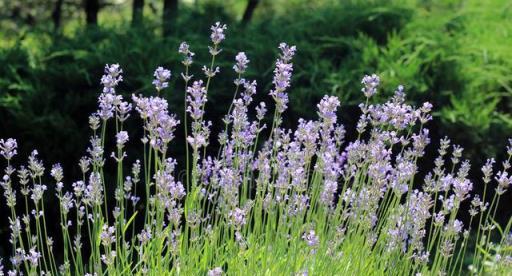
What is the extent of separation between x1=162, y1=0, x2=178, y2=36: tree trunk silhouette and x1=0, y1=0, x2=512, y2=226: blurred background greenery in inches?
4.0

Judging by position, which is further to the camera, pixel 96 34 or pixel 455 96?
pixel 96 34

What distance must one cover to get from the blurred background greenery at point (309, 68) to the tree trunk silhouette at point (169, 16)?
0.10 m

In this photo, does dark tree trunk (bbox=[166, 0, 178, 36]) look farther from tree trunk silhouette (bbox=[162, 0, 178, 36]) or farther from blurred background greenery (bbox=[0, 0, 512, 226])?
blurred background greenery (bbox=[0, 0, 512, 226])

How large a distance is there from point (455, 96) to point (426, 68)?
29 cm

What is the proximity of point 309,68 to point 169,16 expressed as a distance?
188 cm

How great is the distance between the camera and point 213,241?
9.77 ft

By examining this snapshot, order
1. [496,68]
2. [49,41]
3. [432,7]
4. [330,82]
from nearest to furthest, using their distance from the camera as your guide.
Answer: [330,82], [496,68], [49,41], [432,7]

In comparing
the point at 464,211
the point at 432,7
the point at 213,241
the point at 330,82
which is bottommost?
the point at 464,211

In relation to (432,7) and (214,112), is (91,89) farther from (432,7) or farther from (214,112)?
(432,7)

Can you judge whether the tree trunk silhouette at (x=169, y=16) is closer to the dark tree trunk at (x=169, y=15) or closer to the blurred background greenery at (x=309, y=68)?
the dark tree trunk at (x=169, y=15)

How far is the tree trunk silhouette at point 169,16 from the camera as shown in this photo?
6934 mm

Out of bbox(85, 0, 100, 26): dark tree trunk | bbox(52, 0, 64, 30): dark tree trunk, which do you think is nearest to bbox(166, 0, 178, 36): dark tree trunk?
bbox(85, 0, 100, 26): dark tree trunk

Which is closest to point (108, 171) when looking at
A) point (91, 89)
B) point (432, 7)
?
point (91, 89)

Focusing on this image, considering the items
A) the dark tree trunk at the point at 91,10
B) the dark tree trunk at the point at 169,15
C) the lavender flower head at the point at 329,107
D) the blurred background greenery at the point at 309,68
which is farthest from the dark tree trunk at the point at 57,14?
the lavender flower head at the point at 329,107
